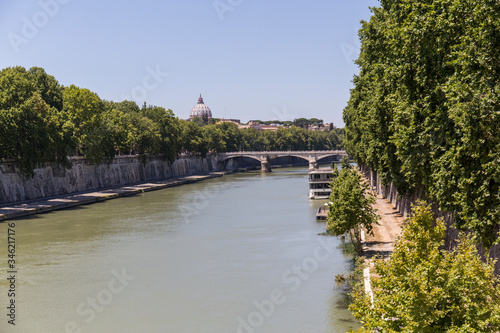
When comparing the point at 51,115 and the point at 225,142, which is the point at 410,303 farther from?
the point at 225,142

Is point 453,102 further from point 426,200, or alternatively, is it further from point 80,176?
point 80,176

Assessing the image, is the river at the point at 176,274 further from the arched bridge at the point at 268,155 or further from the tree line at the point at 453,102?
the arched bridge at the point at 268,155

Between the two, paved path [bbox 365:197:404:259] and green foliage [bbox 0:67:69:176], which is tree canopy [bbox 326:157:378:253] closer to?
paved path [bbox 365:197:404:259]

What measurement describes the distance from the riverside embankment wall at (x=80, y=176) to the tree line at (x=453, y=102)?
44110 mm

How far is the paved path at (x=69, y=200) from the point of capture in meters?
51.7

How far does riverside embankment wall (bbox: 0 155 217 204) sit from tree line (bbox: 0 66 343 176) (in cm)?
154

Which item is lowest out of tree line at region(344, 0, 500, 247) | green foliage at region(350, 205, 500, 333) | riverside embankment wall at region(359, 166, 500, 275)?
riverside embankment wall at region(359, 166, 500, 275)

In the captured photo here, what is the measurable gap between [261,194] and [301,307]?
47733 millimetres

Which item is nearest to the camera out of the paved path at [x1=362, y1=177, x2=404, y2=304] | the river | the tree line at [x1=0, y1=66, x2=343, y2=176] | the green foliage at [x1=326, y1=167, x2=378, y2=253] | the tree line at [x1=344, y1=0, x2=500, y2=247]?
the tree line at [x1=344, y1=0, x2=500, y2=247]

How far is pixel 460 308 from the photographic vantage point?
10703mm

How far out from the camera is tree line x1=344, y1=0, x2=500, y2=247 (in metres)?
16.3

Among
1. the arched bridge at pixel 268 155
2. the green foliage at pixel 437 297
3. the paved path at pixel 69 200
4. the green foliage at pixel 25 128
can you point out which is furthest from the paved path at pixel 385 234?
the arched bridge at pixel 268 155

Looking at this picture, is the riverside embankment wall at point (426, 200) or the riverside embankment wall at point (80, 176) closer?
the riverside embankment wall at point (426, 200)

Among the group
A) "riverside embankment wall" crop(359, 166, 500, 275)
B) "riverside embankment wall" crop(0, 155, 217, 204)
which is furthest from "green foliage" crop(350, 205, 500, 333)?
"riverside embankment wall" crop(0, 155, 217, 204)
